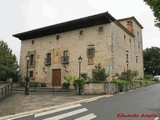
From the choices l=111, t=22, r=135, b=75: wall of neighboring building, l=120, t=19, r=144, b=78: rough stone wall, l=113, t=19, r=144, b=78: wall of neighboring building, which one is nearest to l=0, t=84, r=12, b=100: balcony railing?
l=111, t=22, r=135, b=75: wall of neighboring building

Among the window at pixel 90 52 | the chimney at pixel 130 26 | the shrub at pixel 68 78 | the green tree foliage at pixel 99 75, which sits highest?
the chimney at pixel 130 26

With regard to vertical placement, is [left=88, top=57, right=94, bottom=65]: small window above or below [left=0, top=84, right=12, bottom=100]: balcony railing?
above

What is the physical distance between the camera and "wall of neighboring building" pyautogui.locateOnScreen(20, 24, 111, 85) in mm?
27016

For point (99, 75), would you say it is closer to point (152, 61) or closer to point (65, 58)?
point (65, 58)

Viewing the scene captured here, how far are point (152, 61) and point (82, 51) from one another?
33.6 metres

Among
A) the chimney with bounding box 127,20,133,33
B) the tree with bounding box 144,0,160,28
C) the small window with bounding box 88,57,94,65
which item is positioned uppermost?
the chimney with bounding box 127,20,133,33

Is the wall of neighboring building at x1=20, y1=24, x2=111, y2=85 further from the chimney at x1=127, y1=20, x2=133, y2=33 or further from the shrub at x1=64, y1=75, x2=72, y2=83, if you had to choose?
the chimney at x1=127, y1=20, x2=133, y2=33

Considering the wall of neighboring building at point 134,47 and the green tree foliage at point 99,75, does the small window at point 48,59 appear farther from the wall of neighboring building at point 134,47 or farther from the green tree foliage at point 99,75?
the wall of neighboring building at point 134,47

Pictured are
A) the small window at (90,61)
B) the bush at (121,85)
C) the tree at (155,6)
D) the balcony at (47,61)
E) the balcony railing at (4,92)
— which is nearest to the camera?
the tree at (155,6)

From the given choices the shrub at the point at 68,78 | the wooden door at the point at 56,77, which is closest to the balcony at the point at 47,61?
the wooden door at the point at 56,77

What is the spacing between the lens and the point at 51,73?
103 ft

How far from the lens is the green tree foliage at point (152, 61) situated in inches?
2239

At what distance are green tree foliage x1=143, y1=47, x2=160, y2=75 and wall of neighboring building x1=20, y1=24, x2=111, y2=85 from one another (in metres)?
33.1

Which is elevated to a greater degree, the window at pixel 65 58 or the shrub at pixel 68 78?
the window at pixel 65 58
